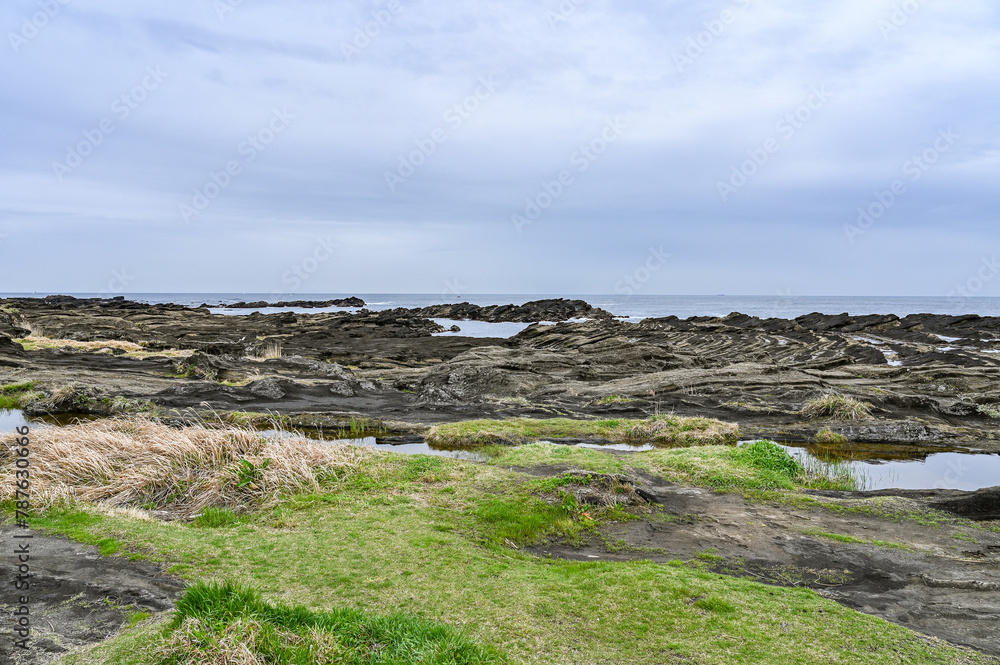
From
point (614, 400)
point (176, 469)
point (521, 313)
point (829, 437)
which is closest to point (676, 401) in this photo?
point (614, 400)

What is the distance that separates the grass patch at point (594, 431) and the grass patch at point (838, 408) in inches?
179

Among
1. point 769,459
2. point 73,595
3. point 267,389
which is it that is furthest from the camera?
point 267,389

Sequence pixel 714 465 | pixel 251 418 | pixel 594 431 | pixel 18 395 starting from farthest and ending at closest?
pixel 18 395 < pixel 251 418 < pixel 594 431 < pixel 714 465

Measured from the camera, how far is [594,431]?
2034cm

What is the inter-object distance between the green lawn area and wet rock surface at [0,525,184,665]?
29 centimetres

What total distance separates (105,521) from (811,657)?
30.8ft

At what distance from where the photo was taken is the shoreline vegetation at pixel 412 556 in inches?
219

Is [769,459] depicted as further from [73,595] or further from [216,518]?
[73,595]

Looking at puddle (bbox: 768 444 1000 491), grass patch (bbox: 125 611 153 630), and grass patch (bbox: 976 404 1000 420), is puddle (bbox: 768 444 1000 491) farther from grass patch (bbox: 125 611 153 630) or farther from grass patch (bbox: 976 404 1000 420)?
grass patch (bbox: 125 611 153 630)

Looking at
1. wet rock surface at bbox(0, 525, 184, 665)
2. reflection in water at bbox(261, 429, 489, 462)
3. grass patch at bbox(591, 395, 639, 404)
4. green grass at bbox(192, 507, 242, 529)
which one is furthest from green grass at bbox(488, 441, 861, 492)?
grass patch at bbox(591, 395, 639, 404)

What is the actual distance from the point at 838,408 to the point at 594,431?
9184 millimetres

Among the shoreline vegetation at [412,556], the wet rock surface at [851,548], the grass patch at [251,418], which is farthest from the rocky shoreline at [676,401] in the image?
the shoreline vegetation at [412,556]

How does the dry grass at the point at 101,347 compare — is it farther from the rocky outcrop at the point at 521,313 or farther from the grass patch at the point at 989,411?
the rocky outcrop at the point at 521,313

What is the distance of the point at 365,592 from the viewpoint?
6961mm
